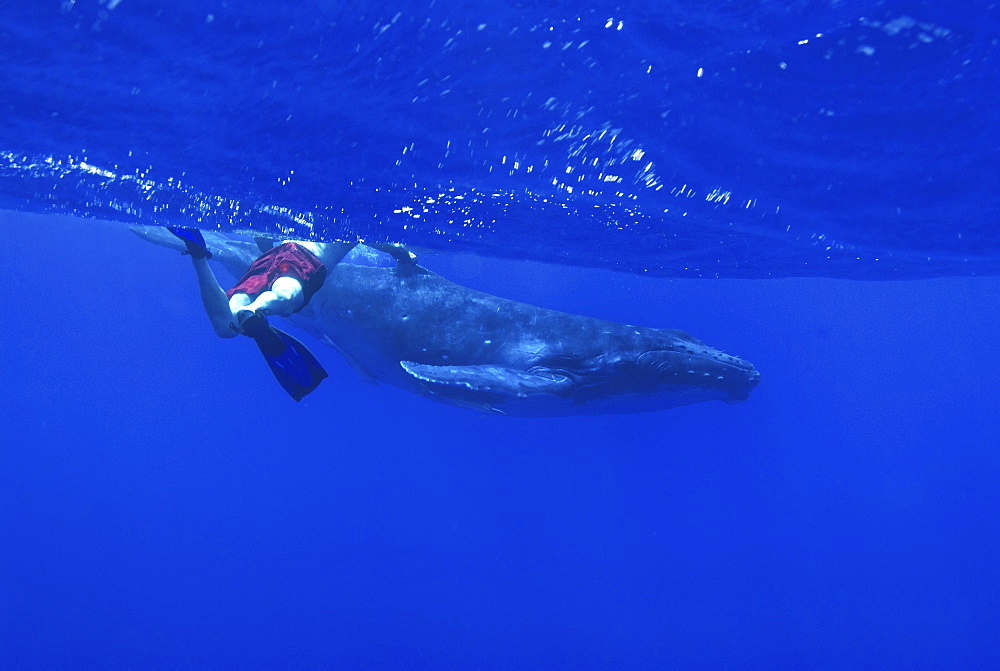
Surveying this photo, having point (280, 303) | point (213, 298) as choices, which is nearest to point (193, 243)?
point (213, 298)

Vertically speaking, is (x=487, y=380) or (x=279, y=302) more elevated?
(x=487, y=380)

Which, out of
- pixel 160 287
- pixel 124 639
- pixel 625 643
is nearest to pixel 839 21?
pixel 625 643

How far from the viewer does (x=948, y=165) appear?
8945 millimetres

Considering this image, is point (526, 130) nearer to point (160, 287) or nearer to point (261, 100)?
point (261, 100)

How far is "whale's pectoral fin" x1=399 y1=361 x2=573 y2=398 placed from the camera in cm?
881

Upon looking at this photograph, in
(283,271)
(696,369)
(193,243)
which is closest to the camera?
(283,271)

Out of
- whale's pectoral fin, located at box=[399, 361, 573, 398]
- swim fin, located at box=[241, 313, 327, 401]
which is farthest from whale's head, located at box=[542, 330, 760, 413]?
swim fin, located at box=[241, 313, 327, 401]

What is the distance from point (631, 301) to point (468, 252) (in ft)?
115

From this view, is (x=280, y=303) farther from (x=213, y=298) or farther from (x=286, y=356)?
(x=213, y=298)

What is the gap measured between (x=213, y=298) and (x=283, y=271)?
2.38 metres

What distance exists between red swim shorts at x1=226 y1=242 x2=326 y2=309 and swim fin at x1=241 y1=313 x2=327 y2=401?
0.65 m

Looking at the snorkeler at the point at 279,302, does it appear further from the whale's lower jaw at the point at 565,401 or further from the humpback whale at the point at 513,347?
the whale's lower jaw at the point at 565,401

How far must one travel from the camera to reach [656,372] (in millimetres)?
10156

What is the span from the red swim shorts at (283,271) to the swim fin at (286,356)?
2.14 feet
